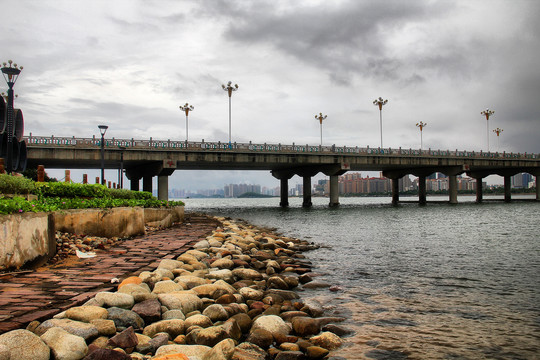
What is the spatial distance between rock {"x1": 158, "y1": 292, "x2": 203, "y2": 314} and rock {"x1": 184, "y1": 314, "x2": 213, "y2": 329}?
59cm

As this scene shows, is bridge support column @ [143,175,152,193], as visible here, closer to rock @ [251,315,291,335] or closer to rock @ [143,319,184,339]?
rock @ [251,315,291,335]

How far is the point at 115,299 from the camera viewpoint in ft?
19.7

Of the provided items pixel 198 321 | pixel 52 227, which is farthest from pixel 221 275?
pixel 52 227

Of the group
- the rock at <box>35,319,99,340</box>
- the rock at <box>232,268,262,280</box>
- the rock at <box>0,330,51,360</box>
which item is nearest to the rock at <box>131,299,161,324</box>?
the rock at <box>35,319,99,340</box>

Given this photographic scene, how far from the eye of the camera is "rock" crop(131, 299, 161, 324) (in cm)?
606

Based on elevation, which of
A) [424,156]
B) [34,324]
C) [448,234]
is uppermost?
[424,156]

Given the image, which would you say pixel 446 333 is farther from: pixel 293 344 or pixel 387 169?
pixel 387 169

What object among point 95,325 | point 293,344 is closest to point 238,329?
point 293,344

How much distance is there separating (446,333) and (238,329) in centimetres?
388

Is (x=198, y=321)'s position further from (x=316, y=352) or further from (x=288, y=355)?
(x=316, y=352)

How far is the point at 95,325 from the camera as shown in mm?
5121

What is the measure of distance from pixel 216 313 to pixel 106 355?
2498 millimetres

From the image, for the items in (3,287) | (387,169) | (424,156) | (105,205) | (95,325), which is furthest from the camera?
(387,169)

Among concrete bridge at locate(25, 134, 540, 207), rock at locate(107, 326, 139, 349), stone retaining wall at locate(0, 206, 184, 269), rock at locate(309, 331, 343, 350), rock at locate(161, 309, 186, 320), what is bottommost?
rock at locate(309, 331, 343, 350)
